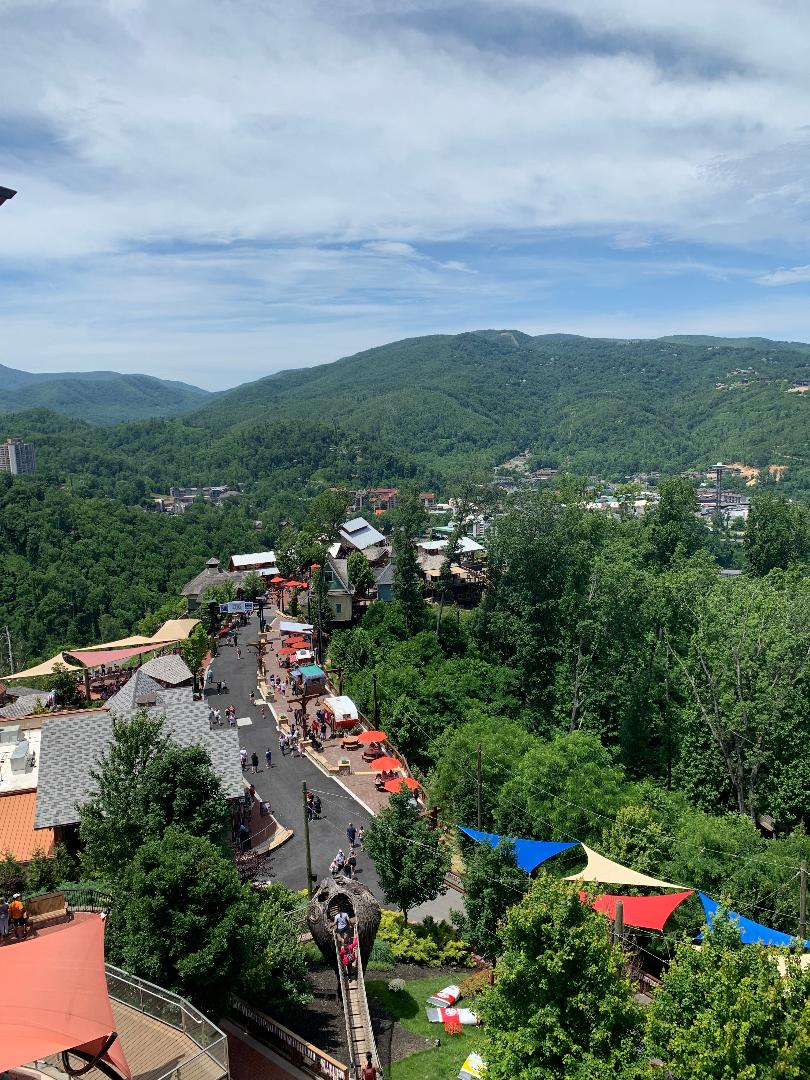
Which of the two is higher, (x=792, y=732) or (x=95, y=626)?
(x=792, y=732)

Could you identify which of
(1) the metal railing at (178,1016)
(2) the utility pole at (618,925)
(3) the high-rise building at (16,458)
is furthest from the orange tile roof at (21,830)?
(3) the high-rise building at (16,458)

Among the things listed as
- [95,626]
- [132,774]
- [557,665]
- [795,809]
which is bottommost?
[95,626]

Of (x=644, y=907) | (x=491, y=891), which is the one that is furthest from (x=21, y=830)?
(x=644, y=907)

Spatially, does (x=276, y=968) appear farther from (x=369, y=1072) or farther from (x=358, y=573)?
(x=358, y=573)

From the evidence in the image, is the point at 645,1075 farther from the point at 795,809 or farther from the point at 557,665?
the point at 557,665

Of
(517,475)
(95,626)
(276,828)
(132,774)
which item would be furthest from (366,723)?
(517,475)

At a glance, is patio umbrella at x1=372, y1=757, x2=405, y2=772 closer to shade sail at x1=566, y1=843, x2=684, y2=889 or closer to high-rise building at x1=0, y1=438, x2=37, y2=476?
shade sail at x1=566, y1=843, x2=684, y2=889
